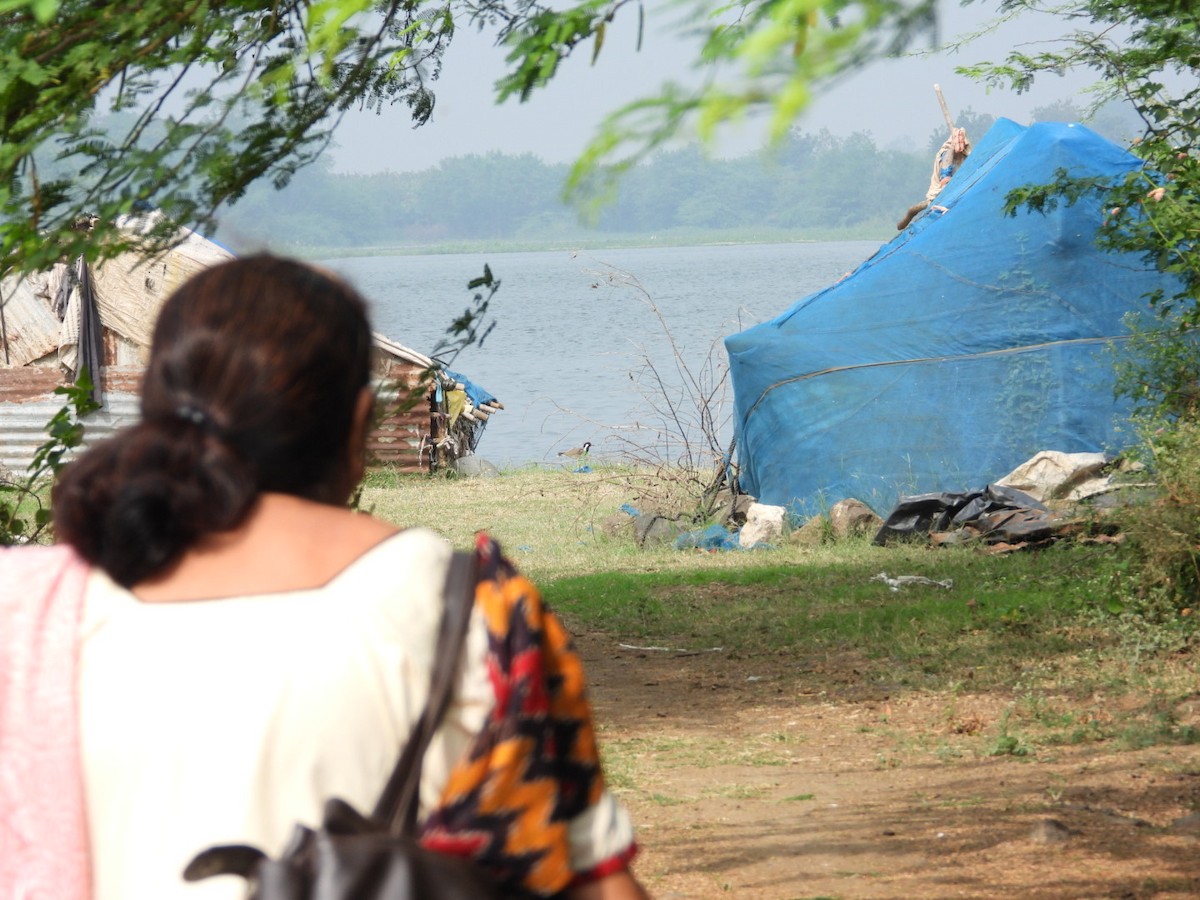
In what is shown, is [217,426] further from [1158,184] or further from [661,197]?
[661,197]

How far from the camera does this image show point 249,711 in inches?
58.1

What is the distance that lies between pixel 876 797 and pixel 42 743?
447 cm

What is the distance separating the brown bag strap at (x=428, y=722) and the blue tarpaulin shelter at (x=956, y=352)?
1133 centimetres

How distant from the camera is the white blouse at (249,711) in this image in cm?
148

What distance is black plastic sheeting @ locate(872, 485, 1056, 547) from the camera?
1084 cm

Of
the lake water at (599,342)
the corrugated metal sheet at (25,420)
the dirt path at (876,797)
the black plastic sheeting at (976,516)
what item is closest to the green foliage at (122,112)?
the lake water at (599,342)

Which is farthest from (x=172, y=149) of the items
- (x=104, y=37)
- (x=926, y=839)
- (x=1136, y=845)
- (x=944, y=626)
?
(x=944, y=626)

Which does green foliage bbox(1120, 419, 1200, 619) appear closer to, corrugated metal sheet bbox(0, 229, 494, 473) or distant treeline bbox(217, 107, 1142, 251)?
corrugated metal sheet bbox(0, 229, 494, 473)

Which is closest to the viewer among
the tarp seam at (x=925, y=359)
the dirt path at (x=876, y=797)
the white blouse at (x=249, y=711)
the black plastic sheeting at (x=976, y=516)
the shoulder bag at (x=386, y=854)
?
the shoulder bag at (x=386, y=854)

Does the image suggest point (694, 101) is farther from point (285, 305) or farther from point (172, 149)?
point (172, 149)

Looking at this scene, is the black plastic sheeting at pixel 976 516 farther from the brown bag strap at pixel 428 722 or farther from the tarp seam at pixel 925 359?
the brown bag strap at pixel 428 722

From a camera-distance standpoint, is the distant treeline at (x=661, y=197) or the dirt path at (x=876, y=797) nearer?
the dirt path at (x=876, y=797)

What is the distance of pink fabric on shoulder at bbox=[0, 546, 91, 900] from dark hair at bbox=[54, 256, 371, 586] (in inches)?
2.9

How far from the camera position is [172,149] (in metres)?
3.35
